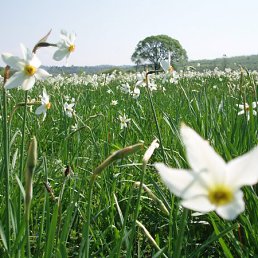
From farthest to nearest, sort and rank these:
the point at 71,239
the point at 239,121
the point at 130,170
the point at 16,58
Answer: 1. the point at 130,170
2. the point at 239,121
3. the point at 71,239
4. the point at 16,58

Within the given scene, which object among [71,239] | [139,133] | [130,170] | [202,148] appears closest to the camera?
[202,148]

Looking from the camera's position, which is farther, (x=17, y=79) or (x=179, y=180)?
(x=17, y=79)

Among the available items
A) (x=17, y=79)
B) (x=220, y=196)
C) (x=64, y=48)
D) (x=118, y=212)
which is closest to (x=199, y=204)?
(x=220, y=196)

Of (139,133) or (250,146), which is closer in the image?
(250,146)

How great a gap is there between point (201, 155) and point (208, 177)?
0.04m

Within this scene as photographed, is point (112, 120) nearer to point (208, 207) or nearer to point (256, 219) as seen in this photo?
point (256, 219)

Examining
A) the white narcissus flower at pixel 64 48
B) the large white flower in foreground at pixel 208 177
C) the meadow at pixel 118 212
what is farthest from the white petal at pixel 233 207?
the white narcissus flower at pixel 64 48

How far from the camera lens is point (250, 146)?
1.90 meters

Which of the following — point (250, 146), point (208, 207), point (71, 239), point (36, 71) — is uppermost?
point (36, 71)

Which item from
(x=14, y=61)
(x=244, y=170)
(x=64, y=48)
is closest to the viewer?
(x=244, y=170)

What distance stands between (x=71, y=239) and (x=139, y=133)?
1.68 meters

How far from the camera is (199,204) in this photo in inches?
22.6

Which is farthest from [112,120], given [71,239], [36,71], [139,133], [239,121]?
[36,71]

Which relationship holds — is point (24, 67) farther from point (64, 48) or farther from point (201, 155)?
point (201, 155)
